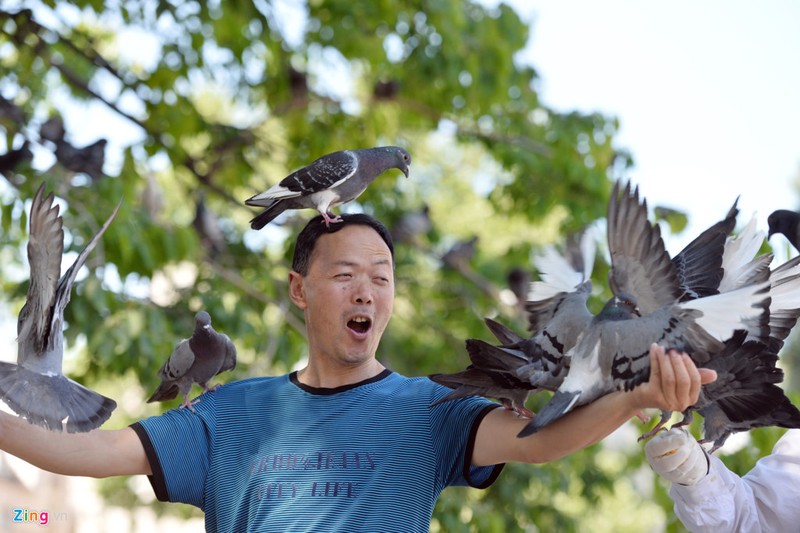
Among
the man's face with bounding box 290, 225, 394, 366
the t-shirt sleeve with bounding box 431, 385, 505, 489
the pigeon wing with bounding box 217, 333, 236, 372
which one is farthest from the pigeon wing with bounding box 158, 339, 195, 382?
the t-shirt sleeve with bounding box 431, 385, 505, 489

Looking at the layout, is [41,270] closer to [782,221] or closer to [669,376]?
[669,376]

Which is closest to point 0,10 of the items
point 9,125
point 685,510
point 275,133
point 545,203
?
point 9,125

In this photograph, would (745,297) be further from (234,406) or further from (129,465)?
(129,465)

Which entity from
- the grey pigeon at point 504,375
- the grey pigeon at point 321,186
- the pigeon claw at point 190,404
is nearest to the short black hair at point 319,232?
the grey pigeon at point 321,186

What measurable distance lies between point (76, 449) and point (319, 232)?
846mm

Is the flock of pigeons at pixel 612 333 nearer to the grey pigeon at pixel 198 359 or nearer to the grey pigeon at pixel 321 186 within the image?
the grey pigeon at pixel 198 359

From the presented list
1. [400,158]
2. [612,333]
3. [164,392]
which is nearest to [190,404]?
[164,392]

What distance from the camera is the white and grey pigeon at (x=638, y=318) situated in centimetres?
185

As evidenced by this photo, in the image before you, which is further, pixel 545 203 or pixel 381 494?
pixel 545 203

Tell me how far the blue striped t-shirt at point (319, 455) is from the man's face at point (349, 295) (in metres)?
0.11

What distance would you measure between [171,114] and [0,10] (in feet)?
3.41

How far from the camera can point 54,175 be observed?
4707mm

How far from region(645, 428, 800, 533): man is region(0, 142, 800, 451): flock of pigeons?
0.10m

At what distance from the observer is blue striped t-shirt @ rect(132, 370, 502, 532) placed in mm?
2305
